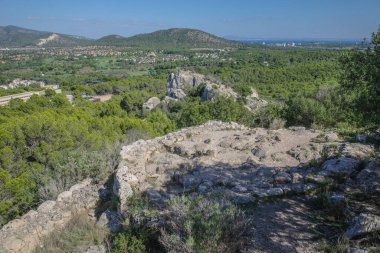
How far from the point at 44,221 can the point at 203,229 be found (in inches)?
195

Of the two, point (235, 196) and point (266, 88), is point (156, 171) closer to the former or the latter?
point (235, 196)

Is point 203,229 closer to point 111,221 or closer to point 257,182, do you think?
point 111,221

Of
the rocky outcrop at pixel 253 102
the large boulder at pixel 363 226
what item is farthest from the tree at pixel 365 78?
the rocky outcrop at pixel 253 102

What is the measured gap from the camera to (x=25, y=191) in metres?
11.9

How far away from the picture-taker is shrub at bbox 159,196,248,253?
4801 mm

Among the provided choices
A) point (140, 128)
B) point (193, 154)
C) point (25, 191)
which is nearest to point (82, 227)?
point (193, 154)

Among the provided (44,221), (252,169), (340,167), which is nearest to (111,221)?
(44,221)

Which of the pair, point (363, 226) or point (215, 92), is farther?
point (215, 92)

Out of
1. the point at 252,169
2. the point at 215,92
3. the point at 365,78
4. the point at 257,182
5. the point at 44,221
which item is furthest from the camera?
the point at 215,92

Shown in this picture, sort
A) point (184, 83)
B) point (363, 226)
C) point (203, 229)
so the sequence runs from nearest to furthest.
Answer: point (363, 226), point (203, 229), point (184, 83)

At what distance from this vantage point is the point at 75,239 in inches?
252

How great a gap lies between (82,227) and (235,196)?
144 inches

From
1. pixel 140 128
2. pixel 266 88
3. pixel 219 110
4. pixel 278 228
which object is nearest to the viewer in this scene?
pixel 278 228

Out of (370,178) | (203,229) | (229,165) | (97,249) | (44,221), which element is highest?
(370,178)
